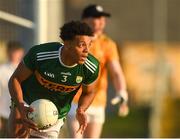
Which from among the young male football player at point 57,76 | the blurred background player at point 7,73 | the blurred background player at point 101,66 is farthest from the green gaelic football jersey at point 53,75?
the blurred background player at point 7,73

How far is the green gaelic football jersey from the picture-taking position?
1036 cm

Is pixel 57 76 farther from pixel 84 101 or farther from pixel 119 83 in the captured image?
pixel 119 83

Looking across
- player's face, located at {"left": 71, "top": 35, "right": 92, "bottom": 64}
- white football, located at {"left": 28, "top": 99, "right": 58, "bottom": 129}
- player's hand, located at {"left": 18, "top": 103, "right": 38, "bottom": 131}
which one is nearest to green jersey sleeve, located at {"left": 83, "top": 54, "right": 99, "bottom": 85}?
player's face, located at {"left": 71, "top": 35, "right": 92, "bottom": 64}

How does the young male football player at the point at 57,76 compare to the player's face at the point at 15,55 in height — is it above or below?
above

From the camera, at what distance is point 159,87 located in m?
39.6

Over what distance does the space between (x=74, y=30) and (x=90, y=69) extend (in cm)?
48

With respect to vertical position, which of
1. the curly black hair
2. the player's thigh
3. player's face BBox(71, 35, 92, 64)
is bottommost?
the player's thigh

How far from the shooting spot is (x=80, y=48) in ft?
33.4

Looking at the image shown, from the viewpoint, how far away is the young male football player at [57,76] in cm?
1022

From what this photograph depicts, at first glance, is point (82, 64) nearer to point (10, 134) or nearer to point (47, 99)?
point (47, 99)

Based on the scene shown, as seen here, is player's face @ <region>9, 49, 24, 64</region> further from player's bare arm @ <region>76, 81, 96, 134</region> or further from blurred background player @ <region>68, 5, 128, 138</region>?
player's bare arm @ <region>76, 81, 96, 134</region>

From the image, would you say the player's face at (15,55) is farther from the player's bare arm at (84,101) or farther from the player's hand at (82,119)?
the player's hand at (82,119)

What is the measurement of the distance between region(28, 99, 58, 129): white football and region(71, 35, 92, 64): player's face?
1.98ft

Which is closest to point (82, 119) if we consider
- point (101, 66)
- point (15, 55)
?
point (101, 66)
